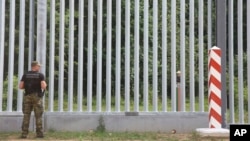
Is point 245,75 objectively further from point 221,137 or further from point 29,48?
point 29,48

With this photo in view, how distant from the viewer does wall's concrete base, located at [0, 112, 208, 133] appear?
1055cm

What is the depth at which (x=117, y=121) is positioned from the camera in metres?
10.6

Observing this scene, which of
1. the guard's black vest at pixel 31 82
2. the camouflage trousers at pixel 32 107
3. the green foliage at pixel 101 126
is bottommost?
the green foliage at pixel 101 126

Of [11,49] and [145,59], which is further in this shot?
[145,59]

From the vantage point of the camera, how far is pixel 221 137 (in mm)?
9031

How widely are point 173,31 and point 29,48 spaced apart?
324cm

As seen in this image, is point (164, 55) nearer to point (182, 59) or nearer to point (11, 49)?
point (182, 59)

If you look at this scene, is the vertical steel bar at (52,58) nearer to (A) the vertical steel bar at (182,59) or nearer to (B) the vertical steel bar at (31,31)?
(B) the vertical steel bar at (31,31)

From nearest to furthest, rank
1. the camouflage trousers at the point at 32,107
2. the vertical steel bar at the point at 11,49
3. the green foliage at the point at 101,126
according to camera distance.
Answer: the camouflage trousers at the point at 32,107, the green foliage at the point at 101,126, the vertical steel bar at the point at 11,49

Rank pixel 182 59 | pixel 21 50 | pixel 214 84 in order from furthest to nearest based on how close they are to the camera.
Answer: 1. pixel 182 59
2. pixel 21 50
3. pixel 214 84

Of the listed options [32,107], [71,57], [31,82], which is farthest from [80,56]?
[32,107]

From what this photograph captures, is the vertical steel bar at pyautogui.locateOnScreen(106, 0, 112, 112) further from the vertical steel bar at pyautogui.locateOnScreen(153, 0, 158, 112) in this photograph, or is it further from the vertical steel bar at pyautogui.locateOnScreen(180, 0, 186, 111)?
the vertical steel bar at pyautogui.locateOnScreen(180, 0, 186, 111)

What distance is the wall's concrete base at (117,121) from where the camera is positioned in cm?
1055

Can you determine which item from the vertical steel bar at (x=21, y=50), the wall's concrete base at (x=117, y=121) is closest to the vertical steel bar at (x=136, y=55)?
the wall's concrete base at (x=117, y=121)
